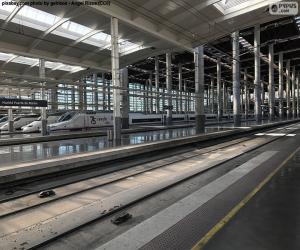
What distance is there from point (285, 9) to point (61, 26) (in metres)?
14.1

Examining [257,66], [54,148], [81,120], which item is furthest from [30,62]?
[257,66]

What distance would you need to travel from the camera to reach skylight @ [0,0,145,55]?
16.4 meters

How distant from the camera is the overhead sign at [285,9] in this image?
742 inches

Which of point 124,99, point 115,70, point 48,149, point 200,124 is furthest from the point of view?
point 124,99

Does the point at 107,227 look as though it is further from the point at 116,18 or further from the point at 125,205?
the point at 116,18

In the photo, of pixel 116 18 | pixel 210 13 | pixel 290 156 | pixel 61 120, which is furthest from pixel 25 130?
pixel 290 156

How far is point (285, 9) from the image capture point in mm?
19594

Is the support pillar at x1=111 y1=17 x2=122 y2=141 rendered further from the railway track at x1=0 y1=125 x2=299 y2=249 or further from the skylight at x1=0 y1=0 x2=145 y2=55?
the railway track at x1=0 y1=125 x2=299 y2=249

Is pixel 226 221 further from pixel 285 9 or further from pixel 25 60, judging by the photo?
pixel 25 60

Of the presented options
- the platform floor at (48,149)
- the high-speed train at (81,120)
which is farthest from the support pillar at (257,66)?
the platform floor at (48,149)

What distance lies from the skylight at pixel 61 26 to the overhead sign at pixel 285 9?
29.0 ft

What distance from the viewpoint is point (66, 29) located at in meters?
19.1

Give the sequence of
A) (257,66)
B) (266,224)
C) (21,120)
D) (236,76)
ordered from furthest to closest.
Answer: (21,120) < (257,66) < (236,76) < (266,224)

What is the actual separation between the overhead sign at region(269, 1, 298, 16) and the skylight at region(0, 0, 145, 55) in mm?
8827
